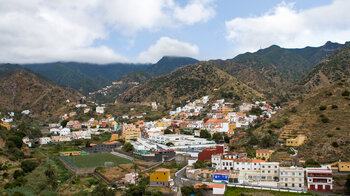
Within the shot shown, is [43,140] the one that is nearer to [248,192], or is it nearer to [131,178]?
[131,178]

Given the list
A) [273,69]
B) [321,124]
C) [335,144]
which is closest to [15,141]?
[321,124]

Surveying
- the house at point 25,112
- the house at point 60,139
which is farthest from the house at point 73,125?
the house at point 25,112

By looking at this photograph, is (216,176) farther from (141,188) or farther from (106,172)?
(106,172)

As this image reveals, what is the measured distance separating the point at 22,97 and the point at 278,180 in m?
118

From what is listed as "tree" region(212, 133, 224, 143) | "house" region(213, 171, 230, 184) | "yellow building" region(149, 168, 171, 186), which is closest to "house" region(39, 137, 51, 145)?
"tree" region(212, 133, 224, 143)

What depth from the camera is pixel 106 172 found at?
40.1 meters

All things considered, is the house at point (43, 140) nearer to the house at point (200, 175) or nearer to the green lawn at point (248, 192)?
the house at point (200, 175)

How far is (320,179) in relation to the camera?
97.0ft

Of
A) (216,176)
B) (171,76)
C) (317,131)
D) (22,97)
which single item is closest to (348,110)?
(317,131)

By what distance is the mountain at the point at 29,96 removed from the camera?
116 meters

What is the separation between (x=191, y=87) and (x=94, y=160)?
65640 millimetres

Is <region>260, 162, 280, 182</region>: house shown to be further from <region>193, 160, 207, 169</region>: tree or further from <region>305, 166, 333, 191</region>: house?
<region>193, 160, 207, 169</region>: tree

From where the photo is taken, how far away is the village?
3109cm

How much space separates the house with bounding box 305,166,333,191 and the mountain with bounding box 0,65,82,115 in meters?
98.5
